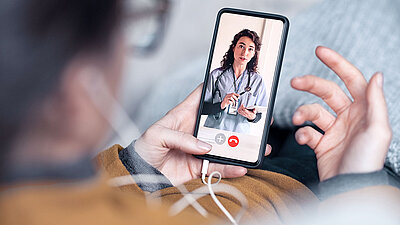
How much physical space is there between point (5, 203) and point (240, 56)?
1.04 ft

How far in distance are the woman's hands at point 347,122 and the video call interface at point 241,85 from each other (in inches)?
1.8

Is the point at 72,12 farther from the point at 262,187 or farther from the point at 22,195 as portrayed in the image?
the point at 262,187

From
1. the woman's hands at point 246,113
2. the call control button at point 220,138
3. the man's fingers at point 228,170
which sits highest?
the woman's hands at point 246,113

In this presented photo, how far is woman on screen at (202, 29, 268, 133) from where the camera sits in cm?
49

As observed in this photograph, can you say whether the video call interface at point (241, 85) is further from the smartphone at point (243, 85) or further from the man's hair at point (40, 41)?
the man's hair at point (40, 41)

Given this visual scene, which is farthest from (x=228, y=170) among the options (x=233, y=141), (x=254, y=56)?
(x=254, y=56)

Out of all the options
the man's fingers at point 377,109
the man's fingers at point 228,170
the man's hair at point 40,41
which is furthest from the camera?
the man's fingers at point 228,170

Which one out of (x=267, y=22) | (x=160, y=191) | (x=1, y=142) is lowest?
(x=160, y=191)

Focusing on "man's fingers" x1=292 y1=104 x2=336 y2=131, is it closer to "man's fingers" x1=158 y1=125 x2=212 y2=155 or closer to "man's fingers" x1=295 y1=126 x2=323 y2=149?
"man's fingers" x1=295 y1=126 x2=323 y2=149

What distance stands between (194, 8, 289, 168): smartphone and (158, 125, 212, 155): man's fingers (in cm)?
2

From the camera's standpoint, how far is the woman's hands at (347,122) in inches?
15.8

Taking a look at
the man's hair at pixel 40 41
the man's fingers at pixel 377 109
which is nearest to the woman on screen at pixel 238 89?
the man's fingers at pixel 377 109

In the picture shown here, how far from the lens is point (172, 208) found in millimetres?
434

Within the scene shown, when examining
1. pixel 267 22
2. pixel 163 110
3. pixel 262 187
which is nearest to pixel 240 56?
pixel 267 22
